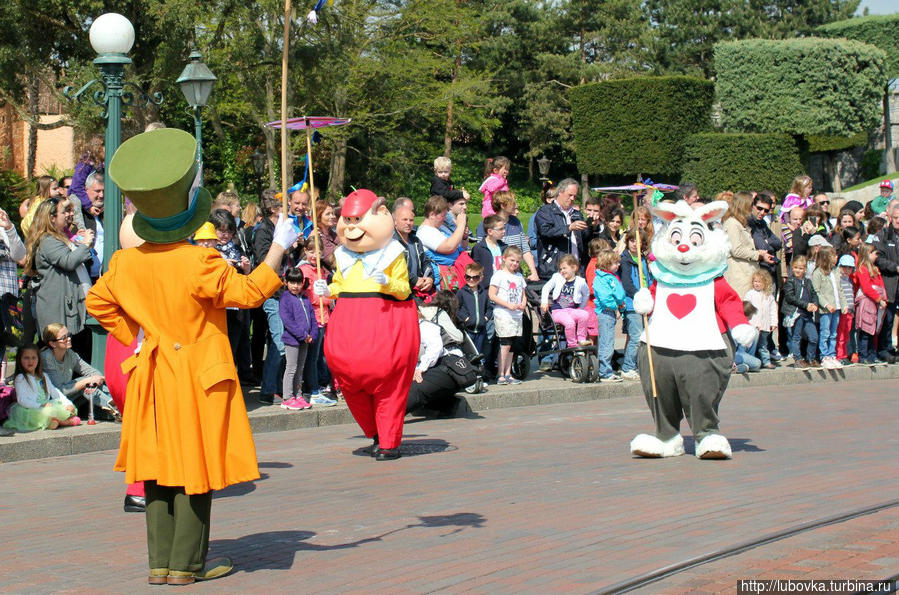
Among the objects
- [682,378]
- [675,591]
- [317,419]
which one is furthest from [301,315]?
[675,591]

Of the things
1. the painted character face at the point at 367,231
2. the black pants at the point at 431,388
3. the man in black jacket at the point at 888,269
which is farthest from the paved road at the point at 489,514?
the man in black jacket at the point at 888,269

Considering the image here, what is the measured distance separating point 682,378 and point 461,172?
140 ft

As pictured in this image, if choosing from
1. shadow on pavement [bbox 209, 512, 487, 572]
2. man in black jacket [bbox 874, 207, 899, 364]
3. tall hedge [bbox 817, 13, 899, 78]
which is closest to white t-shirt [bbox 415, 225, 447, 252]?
shadow on pavement [bbox 209, 512, 487, 572]

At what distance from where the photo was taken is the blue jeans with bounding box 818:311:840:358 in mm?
16112

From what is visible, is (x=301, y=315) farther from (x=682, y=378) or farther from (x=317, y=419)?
(x=682, y=378)

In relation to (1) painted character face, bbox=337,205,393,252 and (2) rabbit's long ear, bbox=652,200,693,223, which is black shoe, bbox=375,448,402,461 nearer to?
(1) painted character face, bbox=337,205,393,252

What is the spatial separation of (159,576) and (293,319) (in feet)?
20.5

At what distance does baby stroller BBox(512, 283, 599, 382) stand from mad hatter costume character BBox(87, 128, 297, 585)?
333 inches

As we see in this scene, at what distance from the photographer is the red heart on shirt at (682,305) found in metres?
9.21

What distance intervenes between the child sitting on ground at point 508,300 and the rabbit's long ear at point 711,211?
4.30 metres

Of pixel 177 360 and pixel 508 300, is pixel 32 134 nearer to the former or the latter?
pixel 508 300

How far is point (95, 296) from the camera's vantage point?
572 centimetres

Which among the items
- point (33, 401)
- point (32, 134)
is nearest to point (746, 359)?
point (33, 401)

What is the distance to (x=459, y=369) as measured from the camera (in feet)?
37.7
